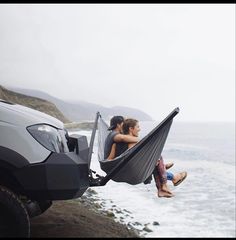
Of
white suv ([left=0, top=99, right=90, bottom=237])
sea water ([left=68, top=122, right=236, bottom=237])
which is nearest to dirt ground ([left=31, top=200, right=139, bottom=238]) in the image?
white suv ([left=0, top=99, right=90, bottom=237])

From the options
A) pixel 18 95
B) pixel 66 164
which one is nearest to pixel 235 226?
pixel 66 164

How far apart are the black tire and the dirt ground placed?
5.04ft

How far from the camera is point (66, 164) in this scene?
380cm

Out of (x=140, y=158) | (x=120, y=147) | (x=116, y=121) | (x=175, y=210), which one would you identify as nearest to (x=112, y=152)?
(x=120, y=147)

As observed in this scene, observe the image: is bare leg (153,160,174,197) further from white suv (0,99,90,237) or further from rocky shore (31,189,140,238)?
white suv (0,99,90,237)

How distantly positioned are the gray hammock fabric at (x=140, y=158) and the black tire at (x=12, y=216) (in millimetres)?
1149

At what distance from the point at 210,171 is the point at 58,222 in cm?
3593

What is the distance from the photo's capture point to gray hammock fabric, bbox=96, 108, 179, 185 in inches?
173

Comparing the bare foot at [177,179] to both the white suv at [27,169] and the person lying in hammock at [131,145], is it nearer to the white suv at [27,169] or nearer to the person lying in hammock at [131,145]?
the person lying in hammock at [131,145]

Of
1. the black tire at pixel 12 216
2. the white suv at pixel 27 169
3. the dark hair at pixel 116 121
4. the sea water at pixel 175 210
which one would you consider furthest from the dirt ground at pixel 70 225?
the sea water at pixel 175 210

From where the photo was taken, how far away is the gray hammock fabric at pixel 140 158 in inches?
173

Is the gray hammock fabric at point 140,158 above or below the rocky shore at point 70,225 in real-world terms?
above

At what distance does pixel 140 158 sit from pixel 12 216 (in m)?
1.64

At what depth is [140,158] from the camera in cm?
448
